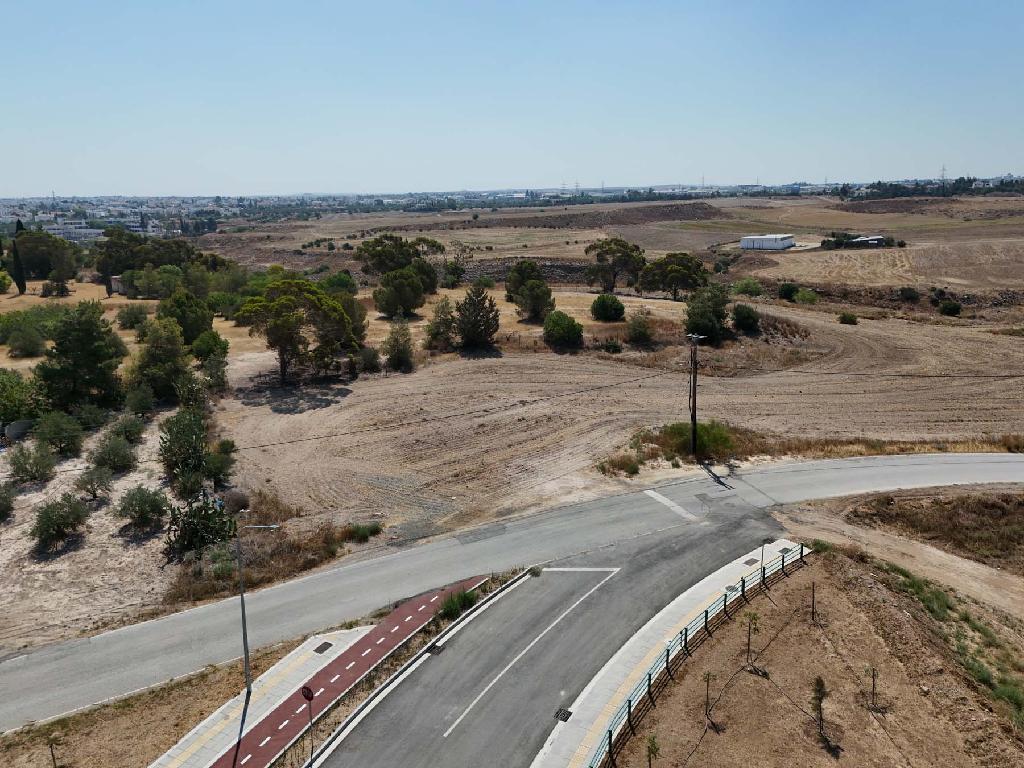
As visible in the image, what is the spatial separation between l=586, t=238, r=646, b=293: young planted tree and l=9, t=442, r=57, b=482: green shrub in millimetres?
64573

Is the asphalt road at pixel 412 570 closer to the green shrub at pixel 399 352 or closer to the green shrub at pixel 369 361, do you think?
the green shrub at pixel 399 352

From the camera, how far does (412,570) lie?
2616cm

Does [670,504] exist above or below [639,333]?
below

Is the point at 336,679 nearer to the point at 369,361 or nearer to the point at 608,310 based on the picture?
the point at 369,361

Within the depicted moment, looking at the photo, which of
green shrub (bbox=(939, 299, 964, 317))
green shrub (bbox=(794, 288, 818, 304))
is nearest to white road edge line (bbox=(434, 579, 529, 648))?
green shrub (bbox=(794, 288, 818, 304))

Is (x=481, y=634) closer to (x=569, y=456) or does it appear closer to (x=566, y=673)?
(x=566, y=673)

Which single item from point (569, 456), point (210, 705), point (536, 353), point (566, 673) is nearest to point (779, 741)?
point (566, 673)

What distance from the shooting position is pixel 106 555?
1081 inches

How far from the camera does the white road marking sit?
1194 inches

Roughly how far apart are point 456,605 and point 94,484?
63.0 ft

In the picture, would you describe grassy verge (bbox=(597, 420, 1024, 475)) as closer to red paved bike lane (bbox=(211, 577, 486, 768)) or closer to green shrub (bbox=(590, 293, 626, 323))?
red paved bike lane (bbox=(211, 577, 486, 768))

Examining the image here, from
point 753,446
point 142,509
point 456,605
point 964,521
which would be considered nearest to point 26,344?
point 142,509

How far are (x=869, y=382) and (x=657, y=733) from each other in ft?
132

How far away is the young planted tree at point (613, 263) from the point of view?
8606 centimetres
